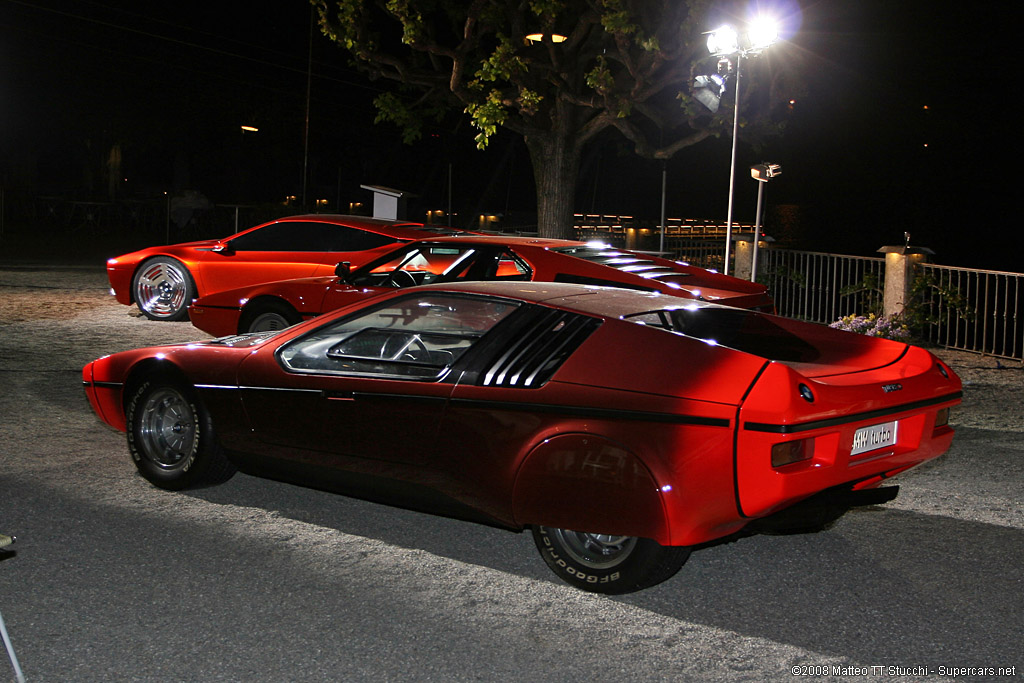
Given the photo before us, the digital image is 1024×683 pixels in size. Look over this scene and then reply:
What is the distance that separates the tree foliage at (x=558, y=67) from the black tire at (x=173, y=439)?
15.0 metres

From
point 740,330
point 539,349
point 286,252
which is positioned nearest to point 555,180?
point 286,252

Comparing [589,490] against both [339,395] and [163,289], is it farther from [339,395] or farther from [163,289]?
[163,289]

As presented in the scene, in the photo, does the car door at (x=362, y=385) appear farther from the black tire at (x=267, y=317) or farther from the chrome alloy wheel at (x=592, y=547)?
the black tire at (x=267, y=317)

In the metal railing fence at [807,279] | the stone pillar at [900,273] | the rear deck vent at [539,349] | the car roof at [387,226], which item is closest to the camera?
the rear deck vent at [539,349]

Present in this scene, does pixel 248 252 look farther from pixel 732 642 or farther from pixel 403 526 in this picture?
pixel 732 642

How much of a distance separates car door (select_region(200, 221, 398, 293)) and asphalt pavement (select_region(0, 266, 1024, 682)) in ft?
20.5

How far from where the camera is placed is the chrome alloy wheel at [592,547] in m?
4.49

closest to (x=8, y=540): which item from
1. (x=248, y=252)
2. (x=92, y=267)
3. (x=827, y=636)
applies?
(x=827, y=636)

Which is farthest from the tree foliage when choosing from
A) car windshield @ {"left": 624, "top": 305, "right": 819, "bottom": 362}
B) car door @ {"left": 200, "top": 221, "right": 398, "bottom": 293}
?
car windshield @ {"left": 624, "top": 305, "right": 819, "bottom": 362}

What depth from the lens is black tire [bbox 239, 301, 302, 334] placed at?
10.3 meters

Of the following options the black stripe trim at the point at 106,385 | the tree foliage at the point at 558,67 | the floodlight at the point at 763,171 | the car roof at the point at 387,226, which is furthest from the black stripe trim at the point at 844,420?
the tree foliage at the point at 558,67

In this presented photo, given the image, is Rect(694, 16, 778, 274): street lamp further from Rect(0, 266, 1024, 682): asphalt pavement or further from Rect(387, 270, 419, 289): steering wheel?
Rect(0, 266, 1024, 682): asphalt pavement

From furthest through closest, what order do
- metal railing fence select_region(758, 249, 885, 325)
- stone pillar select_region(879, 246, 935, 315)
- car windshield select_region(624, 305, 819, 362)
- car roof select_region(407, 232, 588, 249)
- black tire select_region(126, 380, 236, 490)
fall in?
1. metal railing fence select_region(758, 249, 885, 325)
2. stone pillar select_region(879, 246, 935, 315)
3. car roof select_region(407, 232, 588, 249)
4. black tire select_region(126, 380, 236, 490)
5. car windshield select_region(624, 305, 819, 362)

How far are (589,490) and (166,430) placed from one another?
2.75 meters
